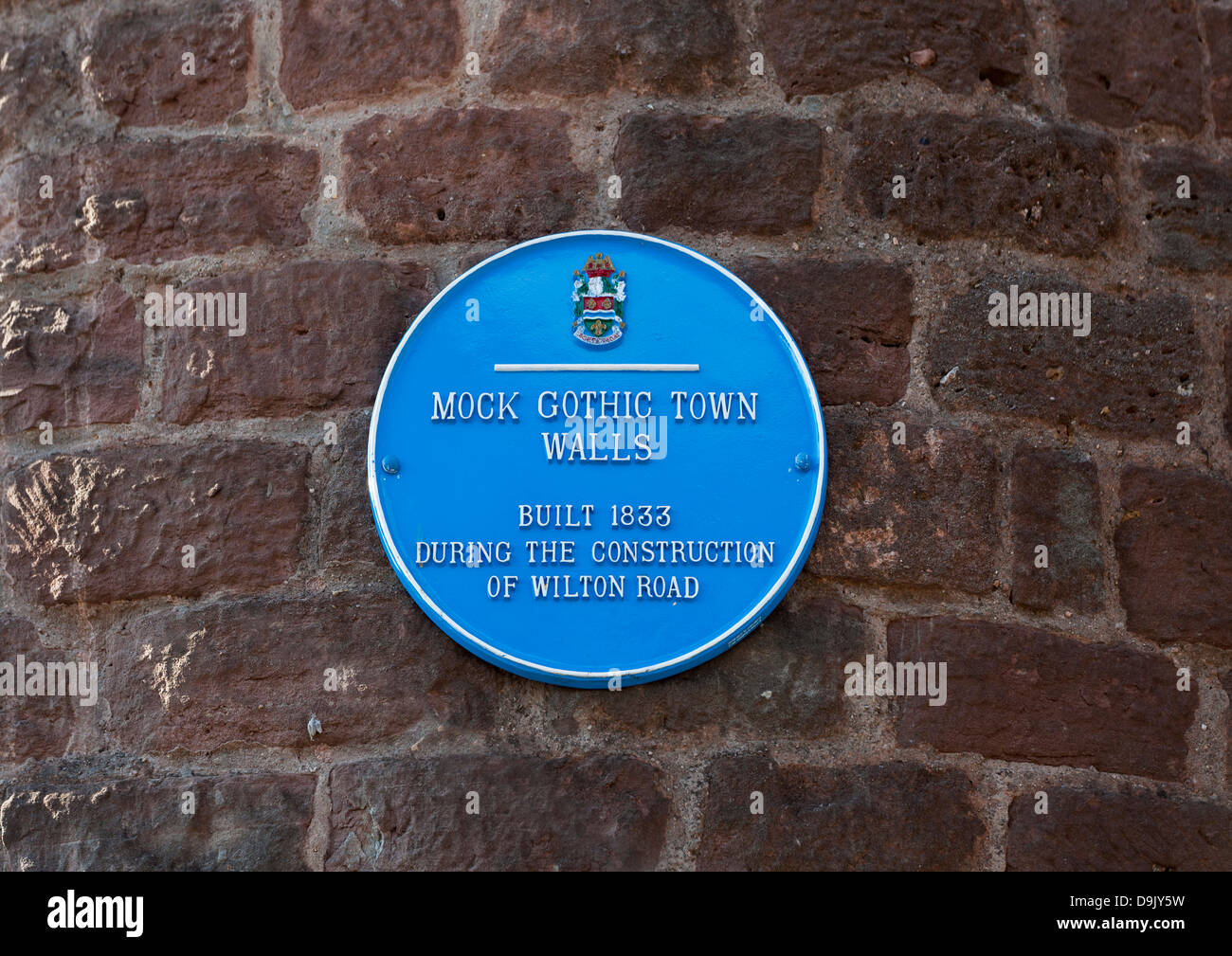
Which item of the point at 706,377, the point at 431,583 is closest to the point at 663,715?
the point at 431,583

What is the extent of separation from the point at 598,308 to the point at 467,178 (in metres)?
0.41

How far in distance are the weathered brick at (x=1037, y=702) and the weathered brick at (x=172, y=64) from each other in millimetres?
1821

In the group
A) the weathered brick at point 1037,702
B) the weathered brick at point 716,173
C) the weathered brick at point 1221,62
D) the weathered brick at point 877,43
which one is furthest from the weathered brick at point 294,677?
the weathered brick at point 1221,62

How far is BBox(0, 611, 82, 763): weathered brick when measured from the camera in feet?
7.40

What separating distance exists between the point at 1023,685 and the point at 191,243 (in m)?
1.94

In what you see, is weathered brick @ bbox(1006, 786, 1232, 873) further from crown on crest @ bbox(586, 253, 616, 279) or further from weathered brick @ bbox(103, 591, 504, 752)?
crown on crest @ bbox(586, 253, 616, 279)

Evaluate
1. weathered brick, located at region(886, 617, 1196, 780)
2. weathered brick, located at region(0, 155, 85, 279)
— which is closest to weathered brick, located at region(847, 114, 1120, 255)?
weathered brick, located at region(886, 617, 1196, 780)

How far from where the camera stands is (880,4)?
2393 mm

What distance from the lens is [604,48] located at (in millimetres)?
2359

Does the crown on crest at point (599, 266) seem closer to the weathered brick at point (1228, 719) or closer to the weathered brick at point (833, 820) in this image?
the weathered brick at point (833, 820)

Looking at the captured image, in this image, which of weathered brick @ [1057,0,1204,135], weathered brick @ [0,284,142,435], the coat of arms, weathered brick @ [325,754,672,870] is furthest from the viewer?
weathered brick @ [1057,0,1204,135]

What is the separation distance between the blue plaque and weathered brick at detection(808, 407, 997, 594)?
3.5 inches

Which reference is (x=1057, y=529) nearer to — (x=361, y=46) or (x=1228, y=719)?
(x=1228, y=719)

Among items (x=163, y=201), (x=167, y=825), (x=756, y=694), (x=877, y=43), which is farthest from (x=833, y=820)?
(x=163, y=201)
